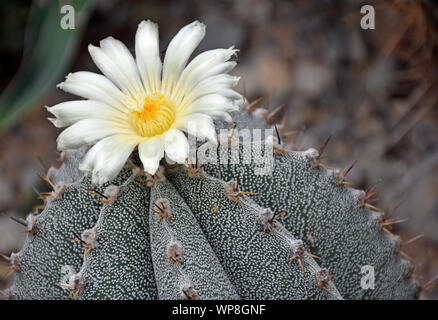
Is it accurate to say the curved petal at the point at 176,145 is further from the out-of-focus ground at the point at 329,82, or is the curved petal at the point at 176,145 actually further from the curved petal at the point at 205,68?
the out-of-focus ground at the point at 329,82

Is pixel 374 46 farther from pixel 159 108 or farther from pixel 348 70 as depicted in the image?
pixel 159 108

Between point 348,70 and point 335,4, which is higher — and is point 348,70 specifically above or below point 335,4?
below

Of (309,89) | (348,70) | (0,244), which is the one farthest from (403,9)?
(0,244)

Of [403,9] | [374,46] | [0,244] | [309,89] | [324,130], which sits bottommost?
[0,244]

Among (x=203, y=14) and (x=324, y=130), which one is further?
(x=203, y=14)

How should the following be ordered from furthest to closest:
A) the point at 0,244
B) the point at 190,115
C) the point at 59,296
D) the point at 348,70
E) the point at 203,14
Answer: the point at 203,14 → the point at 348,70 → the point at 0,244 → the point at 59,296 → the point at 190,115

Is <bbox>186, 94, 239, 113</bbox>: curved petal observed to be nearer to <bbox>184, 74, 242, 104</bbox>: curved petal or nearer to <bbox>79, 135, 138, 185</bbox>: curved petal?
<bbox>184, 74, 242, 104</bbox>: curved petal
